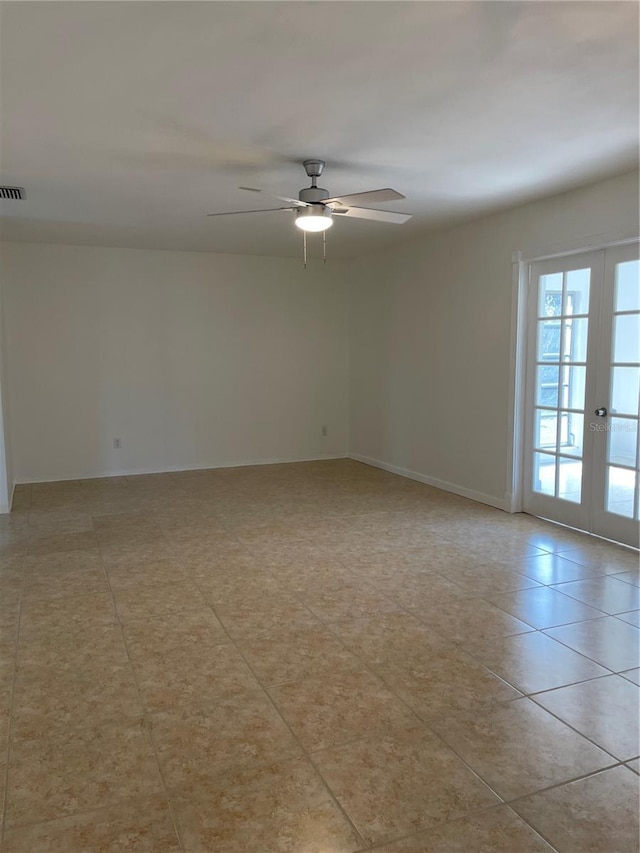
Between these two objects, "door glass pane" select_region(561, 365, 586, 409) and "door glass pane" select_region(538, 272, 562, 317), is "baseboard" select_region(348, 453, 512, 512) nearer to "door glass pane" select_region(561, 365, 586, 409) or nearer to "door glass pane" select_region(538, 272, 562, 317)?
"door glass pane" select_region(561, 365, 586, 409)

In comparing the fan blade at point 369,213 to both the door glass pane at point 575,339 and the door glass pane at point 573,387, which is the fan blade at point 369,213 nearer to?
the door glass pane at point 575,339

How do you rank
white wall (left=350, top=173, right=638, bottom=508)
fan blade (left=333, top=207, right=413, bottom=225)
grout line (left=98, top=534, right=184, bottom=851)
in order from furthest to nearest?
white wall (left=350, top=173, right=638, bottom=508) → fan blade (left=333, top=207, right=413, bottom=225) → grout line (left=98, top=534, right=184, bottom=851)

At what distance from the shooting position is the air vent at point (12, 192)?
4.13 meters

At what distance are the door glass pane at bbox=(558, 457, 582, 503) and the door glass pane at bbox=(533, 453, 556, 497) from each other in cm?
7

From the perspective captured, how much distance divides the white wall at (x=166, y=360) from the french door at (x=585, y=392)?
10.6 ft

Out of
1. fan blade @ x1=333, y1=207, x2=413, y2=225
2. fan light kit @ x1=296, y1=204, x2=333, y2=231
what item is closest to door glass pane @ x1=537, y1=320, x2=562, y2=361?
fan blade @ x1=333, y1=207, x2=413, y2=225

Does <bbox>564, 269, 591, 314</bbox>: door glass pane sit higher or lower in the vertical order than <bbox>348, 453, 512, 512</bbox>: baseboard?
higher

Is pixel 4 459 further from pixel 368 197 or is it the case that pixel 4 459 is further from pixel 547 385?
pixel 547 385

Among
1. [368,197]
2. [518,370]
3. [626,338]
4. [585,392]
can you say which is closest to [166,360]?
[518,370]

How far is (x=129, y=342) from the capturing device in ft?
22.1

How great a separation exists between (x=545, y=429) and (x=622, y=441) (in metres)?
0.74

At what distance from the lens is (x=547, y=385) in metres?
4.81

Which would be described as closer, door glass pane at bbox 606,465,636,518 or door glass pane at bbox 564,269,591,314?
door glass pane at bbox 606,465,636,518

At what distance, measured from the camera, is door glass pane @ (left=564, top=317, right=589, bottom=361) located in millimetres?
4422
